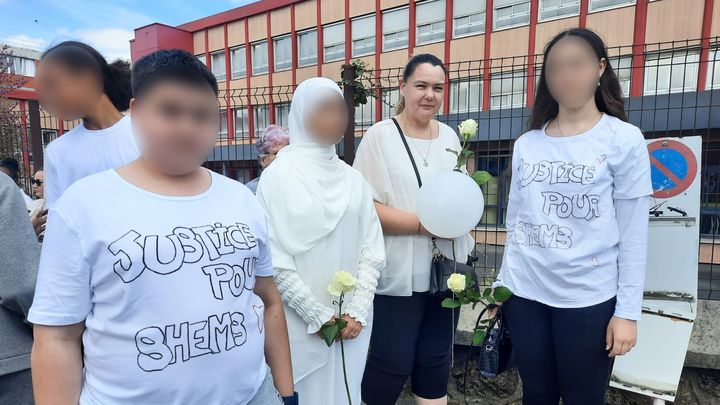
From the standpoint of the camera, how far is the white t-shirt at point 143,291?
97cm

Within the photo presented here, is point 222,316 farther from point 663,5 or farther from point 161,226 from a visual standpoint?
point 663,5

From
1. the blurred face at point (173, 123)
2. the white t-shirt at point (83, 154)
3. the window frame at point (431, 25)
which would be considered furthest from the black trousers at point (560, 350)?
the window frame at point (431, 25)

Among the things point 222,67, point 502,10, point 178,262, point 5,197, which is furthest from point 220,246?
point 222,67

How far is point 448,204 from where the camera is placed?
6.04 feet

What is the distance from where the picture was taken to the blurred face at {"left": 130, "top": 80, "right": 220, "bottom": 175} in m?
1.07

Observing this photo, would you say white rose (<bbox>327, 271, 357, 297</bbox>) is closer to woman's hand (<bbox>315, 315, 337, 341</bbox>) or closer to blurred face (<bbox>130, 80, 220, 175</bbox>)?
woman's hand (<bbox>315, 315, 337, 341</bbox>)

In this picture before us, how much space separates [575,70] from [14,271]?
2.11 meters

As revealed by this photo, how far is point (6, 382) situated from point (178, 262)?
878 mm

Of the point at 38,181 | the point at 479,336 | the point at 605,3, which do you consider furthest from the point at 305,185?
the point at 605,3

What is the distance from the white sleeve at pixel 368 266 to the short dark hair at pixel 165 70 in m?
1.03

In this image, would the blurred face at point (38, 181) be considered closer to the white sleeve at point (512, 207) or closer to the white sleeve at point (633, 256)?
the white sleeve at point (512, 207)

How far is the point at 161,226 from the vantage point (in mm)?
1043

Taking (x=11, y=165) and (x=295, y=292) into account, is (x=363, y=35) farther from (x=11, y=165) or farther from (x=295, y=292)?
(x=295, y=292)

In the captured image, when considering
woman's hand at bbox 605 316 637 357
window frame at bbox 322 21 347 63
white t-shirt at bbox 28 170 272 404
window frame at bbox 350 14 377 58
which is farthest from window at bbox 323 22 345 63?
white t-shirt at bbox 28 170 272 404
